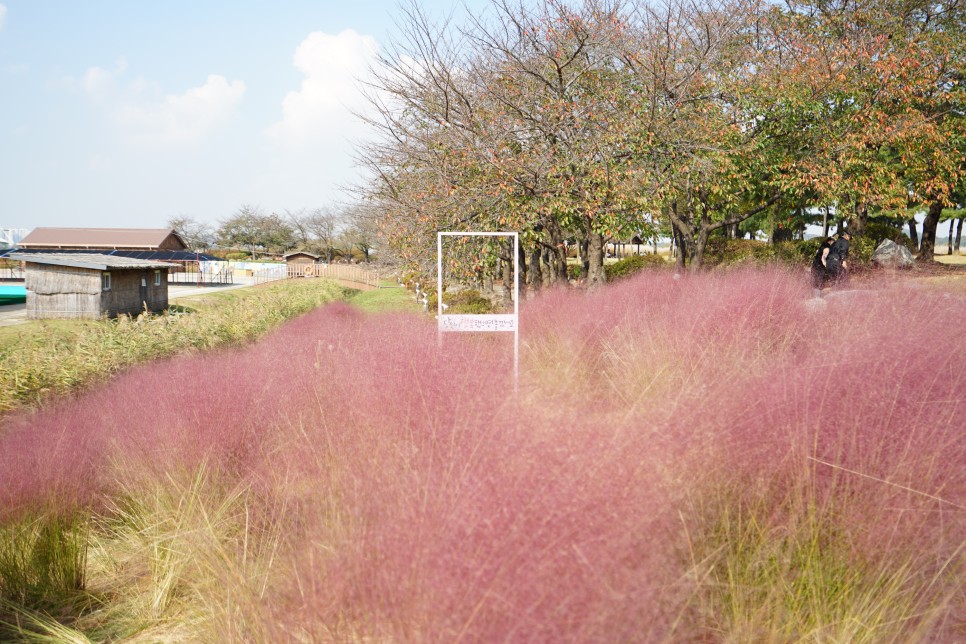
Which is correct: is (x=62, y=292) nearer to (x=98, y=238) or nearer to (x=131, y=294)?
(x=131, y=294)

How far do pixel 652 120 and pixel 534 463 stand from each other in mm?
9877

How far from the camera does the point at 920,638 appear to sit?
7.08 feet

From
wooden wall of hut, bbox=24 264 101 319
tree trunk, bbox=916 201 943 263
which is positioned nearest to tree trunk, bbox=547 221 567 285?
wooden wall of hut, bbox=24 264 101 319

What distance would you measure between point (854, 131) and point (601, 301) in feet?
23.9

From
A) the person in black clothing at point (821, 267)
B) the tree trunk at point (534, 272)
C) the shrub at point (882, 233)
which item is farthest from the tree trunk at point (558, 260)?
the shrub at point (882, 233)

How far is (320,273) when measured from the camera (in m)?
37.5

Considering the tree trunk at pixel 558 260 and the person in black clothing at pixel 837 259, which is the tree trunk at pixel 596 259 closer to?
the tree trunk at pixel 558 260

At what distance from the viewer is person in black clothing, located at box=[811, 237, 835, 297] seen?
401 inches

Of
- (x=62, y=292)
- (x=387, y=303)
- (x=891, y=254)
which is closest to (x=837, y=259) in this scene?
(x=891, y=254)

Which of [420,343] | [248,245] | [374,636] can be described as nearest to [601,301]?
[420,343]

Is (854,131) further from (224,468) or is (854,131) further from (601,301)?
(224,468)

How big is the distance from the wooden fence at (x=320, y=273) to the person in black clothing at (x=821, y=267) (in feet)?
86.3

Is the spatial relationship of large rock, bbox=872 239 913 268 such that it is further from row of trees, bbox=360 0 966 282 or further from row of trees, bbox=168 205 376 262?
row of trees, bbox=168 205 376 262

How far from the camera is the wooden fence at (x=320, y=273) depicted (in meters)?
35.3
